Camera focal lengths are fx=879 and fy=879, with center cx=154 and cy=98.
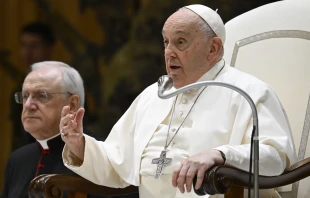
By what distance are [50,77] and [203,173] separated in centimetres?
184

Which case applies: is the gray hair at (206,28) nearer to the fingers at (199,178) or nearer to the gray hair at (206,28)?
the gray hair at (206,28)

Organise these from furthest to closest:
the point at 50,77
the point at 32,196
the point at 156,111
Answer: the point at 50,77 → the point at 156,111 → the point at 32,196

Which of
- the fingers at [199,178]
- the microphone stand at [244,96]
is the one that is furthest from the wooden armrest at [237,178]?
the microphone stand at [244,96]

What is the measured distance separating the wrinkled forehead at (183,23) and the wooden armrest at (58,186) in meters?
0.95

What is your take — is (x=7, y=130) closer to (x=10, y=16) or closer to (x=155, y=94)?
(x=10, y=16)

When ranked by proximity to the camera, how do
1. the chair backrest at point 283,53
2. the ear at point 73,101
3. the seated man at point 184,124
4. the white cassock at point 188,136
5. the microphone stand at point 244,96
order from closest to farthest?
the microphone stand at point 244,96 → the white cassock at point 188,136 → the seated man at point 184,124 → the chair backrest at point 283,53 → the ear at point 73,101

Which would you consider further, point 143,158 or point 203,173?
point 143,158

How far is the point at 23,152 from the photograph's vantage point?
19.7 feet

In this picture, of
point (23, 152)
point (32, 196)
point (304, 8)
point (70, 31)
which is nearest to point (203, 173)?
point (32, 196)

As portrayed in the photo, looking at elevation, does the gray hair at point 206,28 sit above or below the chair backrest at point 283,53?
above

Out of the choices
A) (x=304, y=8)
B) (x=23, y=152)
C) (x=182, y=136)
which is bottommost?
(x=23, y=152)

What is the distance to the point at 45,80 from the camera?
5.61m

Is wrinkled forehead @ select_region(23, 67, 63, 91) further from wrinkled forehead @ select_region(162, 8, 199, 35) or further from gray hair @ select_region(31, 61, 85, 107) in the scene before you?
wrinkled forehead @ select_region(162, 8, 199, 35)

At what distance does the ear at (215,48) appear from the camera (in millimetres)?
4848
